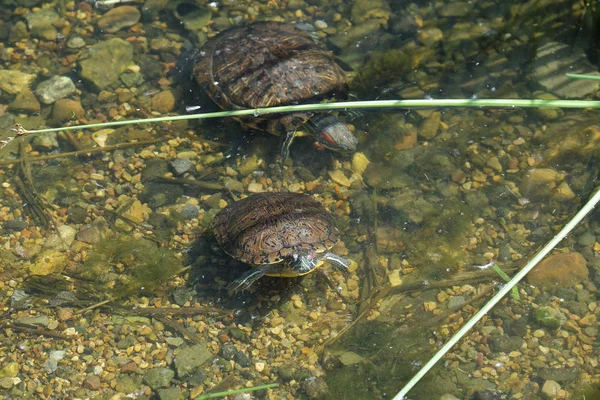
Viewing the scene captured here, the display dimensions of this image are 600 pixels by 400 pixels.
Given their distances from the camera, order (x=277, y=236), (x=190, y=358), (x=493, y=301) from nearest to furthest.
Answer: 1. (x=493, y=301)
2. (x=190, y=358)
3. (x=277, y=236)

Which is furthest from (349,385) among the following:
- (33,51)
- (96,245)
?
(33,51)

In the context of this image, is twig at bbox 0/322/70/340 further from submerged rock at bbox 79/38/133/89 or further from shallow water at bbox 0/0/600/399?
submerged rock at bbox 79/38/133/89

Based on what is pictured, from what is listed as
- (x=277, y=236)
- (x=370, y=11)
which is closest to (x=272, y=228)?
(x=277, y=236)

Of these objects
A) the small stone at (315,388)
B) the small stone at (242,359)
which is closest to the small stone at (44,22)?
the small stone at (242,359)

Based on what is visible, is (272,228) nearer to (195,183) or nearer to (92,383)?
(195,183)

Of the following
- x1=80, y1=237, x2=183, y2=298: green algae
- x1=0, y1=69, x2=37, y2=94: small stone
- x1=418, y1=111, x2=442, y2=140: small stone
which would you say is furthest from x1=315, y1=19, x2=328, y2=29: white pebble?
x1=80, y1=237, x2=183, y2=298: green algae

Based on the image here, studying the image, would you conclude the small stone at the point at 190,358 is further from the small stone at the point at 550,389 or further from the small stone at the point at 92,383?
the small stone at the point at 550,389
